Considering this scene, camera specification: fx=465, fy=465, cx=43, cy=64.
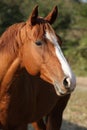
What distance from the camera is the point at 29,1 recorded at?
59.6 feet

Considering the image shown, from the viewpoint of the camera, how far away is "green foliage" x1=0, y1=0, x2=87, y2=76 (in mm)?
17406

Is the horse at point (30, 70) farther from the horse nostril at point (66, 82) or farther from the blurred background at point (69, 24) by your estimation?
the blurred background at point (69, 24)

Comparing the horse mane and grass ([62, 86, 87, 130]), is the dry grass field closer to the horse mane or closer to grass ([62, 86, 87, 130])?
grass ([62, 86, 87, 130])

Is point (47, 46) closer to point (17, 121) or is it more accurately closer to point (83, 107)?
point (17, 121)

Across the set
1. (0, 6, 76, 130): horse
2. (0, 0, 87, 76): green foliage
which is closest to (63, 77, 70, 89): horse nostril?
(0, 6, 76, 130): horse

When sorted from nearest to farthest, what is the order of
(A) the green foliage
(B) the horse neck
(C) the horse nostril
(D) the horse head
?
(C) the horse nostril → (D) the horse head → (B) the horse neck → (A) the green foliage

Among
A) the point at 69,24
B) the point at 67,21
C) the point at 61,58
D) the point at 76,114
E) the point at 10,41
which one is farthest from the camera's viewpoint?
the point at 69,24

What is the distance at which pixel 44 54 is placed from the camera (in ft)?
14.2

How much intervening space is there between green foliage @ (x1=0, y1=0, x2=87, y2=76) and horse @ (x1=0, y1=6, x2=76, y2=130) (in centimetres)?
1152

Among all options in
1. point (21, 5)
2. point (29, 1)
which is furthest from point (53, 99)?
point (21, 5)

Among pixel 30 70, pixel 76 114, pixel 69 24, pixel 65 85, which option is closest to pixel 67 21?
pixel 69 24

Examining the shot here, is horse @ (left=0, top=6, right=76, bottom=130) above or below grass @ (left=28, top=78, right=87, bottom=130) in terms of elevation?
above

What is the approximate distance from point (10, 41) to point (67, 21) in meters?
15.9

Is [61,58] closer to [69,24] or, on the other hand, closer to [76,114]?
[76,114]
